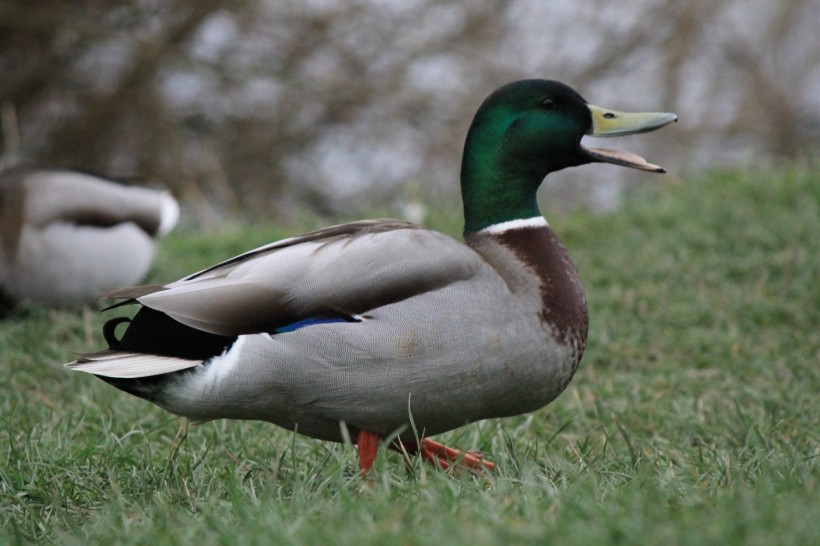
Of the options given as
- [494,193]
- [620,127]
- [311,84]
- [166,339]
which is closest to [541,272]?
[494,193]

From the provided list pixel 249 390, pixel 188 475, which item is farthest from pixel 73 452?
pixel 249 390

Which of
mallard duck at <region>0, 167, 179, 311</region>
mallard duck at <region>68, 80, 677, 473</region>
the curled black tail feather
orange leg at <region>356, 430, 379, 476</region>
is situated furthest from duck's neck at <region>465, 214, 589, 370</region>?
mallard duck at <region>0, 167, 179, 311</region>

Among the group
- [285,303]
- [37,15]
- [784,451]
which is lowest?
[784,451]

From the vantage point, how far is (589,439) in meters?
3.53

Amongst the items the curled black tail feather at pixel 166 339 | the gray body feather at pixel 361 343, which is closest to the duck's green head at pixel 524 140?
the gray body feather at pixel 361 343

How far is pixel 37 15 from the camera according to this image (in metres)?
8.86

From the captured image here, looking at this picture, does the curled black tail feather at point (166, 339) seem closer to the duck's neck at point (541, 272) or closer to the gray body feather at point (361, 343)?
the gray body feather at point (361, 343)

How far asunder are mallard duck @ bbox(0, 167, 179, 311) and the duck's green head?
2.65 meters

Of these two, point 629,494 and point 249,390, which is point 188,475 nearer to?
point 249,390

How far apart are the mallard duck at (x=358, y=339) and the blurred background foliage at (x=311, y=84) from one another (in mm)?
6265

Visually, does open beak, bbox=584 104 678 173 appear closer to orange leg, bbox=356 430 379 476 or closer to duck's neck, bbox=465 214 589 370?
duck's neck, bbox=465 214 589 370

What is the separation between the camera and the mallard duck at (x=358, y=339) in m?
2.66

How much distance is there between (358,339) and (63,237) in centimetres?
296

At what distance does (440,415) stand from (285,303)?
0.50 meters
